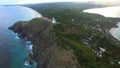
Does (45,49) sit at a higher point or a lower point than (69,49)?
lower

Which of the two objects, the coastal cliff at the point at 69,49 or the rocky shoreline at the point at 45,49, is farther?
the coastal cliff at the point at 69,49

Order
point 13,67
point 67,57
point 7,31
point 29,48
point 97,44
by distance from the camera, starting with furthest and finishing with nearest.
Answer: point 7,31 → point 29,48 → point 97,44 → point 13,67 → point 67,57

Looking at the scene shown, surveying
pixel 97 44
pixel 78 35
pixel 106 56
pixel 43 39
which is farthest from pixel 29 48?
pixel 106 56

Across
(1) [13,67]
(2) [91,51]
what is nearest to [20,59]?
(1) [13,67]

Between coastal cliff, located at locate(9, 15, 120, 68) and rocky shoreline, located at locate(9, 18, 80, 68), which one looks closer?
rocky shoreline, located at locate(9, 18, 80, 68)

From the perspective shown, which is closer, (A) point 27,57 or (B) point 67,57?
(B) point 67,57

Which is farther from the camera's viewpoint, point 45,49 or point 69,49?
point 45,49

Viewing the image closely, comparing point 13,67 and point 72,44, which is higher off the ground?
point 72,44

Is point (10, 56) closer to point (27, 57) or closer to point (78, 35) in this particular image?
point (27, 57)

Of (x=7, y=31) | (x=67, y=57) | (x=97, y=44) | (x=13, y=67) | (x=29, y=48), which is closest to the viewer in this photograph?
(x=67, y=57)
